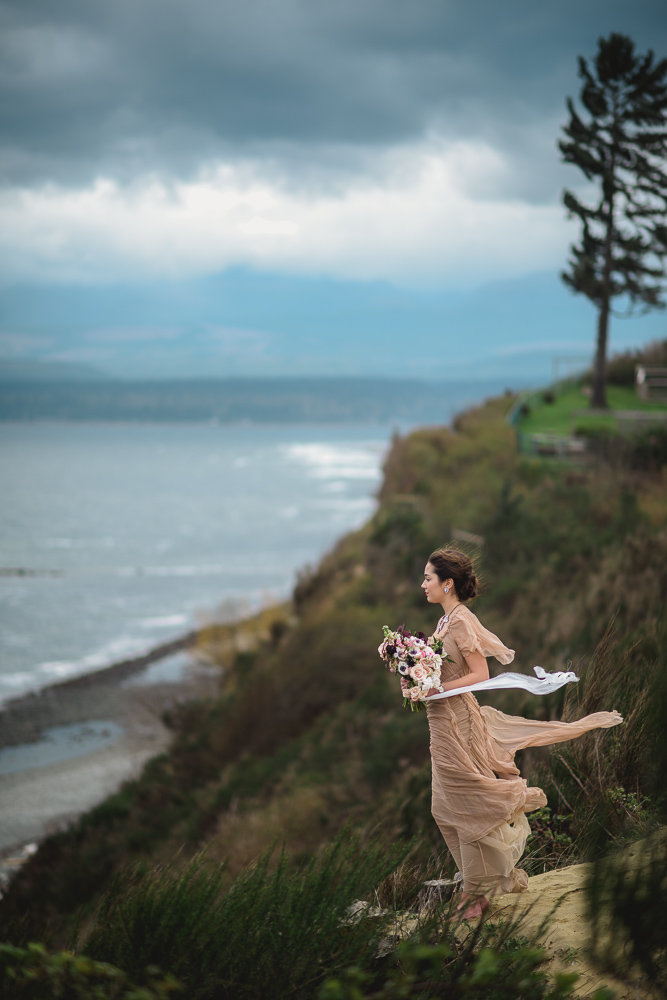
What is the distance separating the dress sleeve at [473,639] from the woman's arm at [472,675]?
3 centimetres

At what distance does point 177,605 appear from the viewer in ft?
158

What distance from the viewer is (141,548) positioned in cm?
6756

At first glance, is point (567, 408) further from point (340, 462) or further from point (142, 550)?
point (340, 462)

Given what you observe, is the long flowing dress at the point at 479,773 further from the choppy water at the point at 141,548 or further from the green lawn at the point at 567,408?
the choppy water at the point at 141,548

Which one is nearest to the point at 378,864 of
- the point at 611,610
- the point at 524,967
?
the point at 524,967

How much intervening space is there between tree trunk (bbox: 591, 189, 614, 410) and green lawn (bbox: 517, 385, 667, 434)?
36.9 inches

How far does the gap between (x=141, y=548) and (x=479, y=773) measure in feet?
217

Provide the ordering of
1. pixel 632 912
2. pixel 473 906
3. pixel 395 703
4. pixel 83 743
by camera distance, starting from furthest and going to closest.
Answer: pixel 83 743
pixel 395 703
pixel 473 906
pixel 632 912

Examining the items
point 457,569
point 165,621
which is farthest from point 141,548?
point 457,569

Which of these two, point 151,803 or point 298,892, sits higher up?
point 298,892

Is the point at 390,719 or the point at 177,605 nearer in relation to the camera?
the point at 390,719

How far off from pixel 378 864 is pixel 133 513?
88.6 m

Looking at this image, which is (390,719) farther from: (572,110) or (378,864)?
(572,110)

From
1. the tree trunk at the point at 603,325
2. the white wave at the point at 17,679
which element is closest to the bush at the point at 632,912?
the tree trunk at the point at 603,325
